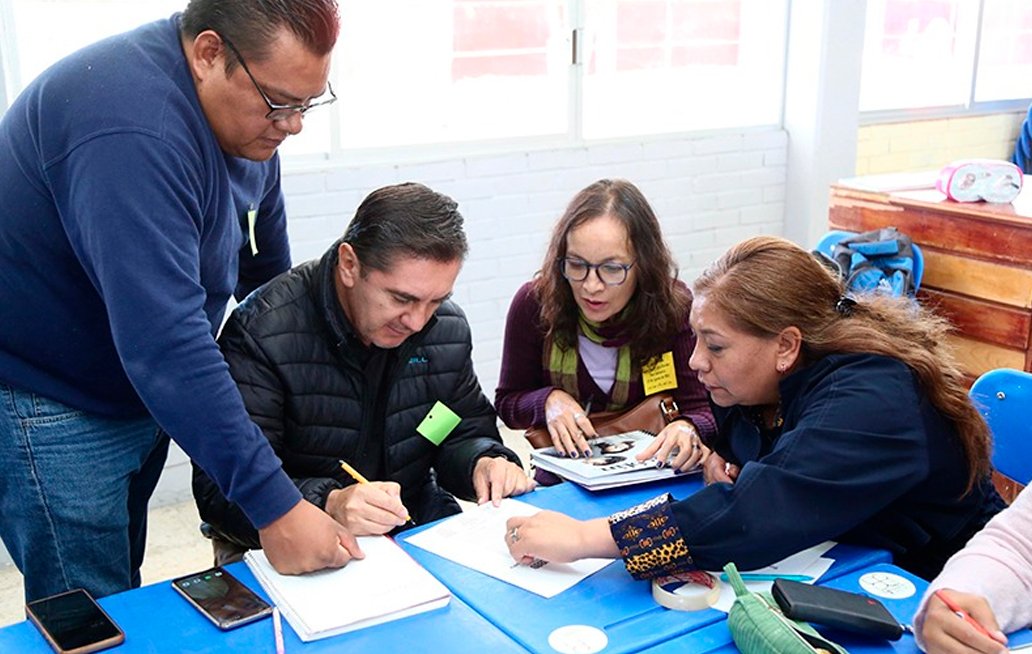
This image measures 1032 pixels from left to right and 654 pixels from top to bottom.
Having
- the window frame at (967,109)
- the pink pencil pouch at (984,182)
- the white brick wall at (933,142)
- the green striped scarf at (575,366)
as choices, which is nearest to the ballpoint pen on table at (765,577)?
the green striped scarf at (575,366)

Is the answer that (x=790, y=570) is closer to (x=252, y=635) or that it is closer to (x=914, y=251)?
(x=252, y=635)

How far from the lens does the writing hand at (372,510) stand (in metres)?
1.66

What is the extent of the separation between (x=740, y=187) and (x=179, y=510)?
2.81m

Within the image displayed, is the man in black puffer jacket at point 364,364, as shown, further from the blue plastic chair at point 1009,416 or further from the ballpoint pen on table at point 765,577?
the blue plastic chair at point 1009,416

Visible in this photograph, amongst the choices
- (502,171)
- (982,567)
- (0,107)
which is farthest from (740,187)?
(982,567)

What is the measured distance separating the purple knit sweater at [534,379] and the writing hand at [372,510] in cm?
69

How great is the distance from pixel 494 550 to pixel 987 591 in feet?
2.35

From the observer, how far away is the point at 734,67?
4.86 m

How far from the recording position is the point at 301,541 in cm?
149

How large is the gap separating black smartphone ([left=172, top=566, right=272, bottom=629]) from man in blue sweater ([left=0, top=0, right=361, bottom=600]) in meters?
0.07

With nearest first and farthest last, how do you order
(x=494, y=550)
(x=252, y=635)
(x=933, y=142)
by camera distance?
(x=252, y=635) → (x=494, y=550) → (x=933, y=142)

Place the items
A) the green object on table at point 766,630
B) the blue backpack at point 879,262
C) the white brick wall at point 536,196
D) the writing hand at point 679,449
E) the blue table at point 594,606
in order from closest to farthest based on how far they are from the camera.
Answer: the green object on table at point 766,630
the blue table at point 594,606
the writing hand at point 679,449
the blue backpack at point 879,262
the white brick wall at point 536,196

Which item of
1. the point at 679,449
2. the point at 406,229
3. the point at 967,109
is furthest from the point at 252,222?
the point at 967,109

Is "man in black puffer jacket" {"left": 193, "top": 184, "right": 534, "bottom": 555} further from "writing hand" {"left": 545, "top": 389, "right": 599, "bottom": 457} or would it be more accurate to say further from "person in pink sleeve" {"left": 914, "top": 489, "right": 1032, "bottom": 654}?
"person in pink sleeve" {"left": 914, "top": 489, "right": 1032, "bottom": 654}
